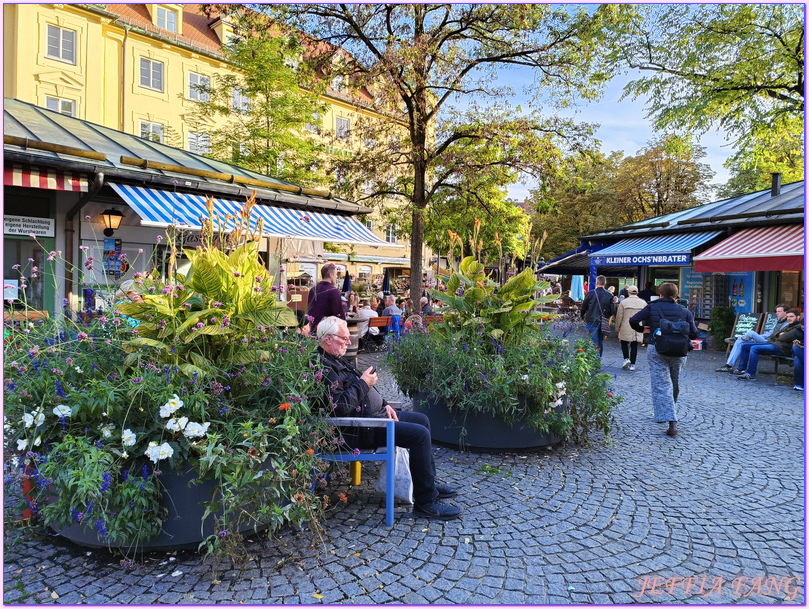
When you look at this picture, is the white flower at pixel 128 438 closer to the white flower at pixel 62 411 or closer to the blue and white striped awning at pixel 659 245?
the white flower at pixel 62 411

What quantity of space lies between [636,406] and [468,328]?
3120mm

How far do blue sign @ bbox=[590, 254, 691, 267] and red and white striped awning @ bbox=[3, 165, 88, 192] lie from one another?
42.7ft

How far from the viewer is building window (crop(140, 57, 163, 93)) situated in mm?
30500

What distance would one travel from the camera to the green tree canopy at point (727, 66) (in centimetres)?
1162

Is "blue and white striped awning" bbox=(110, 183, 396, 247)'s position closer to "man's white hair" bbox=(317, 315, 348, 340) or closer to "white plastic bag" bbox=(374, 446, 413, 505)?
"man's white hair" bbox=(317, 315, 348, 340)


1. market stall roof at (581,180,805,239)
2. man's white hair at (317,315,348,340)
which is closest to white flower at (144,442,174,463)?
man's white hair at (317,315,348,340)

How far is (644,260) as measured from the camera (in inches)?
580

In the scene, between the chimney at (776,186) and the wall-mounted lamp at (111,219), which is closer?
the wall-mounted lamp at (111,219)

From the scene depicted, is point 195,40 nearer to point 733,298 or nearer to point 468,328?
point 733,298

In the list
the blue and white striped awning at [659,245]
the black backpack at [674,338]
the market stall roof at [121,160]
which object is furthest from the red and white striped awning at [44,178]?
the blue and white striped awning at [659,245]

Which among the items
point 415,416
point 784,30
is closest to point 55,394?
point 415,416

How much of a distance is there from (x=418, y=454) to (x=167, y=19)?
3739cm

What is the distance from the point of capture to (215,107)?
55.3 feet

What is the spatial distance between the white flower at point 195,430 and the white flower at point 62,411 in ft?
2.01
